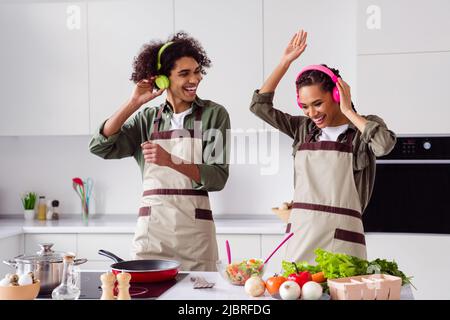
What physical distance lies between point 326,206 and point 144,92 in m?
0.87

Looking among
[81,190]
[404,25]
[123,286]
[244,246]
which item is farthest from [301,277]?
[81,190]

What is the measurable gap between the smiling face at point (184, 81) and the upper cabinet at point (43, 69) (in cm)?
154

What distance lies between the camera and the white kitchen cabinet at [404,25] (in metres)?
3.49

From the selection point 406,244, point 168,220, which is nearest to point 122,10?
point 168,220

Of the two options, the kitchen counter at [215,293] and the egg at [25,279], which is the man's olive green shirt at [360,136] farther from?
the egg at [25,279]

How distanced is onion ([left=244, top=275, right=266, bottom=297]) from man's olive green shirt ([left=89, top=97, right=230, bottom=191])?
0.68 metres

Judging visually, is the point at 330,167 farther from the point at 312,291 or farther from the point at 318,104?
the point at 312,291

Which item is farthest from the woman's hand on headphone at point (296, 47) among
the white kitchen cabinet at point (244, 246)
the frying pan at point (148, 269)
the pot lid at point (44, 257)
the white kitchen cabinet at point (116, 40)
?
the white kitchen cabinet at point (116, 40)

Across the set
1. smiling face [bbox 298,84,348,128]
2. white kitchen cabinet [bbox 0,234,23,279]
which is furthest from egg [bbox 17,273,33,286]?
white kitchen cabinet [bbox 0,234,23,279]

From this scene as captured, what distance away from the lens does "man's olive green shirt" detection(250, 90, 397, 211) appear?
7.27ft

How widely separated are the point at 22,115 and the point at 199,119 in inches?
75.9

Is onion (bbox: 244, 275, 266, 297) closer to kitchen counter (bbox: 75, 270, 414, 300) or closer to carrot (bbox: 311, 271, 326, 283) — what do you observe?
kitchen counter (bbox: 75, 270, 414, 300)

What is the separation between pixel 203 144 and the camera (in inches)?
99.7

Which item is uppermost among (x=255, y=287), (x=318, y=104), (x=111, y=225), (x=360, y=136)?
(x=318, y=104)
